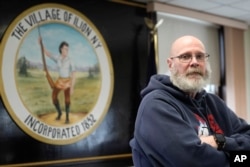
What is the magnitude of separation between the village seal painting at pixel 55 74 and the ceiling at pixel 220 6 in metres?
0.99

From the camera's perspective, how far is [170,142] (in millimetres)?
1271

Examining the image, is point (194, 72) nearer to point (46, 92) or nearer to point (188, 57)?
point (188, 57)

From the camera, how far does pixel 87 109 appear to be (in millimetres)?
3164

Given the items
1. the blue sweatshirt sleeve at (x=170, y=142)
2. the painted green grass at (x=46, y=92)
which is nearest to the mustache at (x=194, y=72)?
the blue sweatshirt sleeve at (x=170, y=142)

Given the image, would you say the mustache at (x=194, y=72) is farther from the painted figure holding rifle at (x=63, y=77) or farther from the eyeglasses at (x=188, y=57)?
the painted figure holding rifle at (x=63, y=77)

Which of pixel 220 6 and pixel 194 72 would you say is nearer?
pixel 194 72

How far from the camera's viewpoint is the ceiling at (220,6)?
3.71m

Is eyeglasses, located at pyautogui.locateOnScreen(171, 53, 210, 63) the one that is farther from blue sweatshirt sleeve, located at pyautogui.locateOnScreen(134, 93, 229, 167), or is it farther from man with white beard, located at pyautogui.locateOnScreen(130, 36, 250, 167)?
blue sweatshirt sleeve, located at pyautogui.locateOnScreen(134, 93, 229, 167)

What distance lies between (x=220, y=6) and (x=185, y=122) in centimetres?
297

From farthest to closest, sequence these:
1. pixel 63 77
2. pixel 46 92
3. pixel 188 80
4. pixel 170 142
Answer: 1. pixel 63 77
2. pixel 46 92
3. pixel 188 80
4. pixel 170 142

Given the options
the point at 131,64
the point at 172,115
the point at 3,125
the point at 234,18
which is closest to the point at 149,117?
the point at 172,115

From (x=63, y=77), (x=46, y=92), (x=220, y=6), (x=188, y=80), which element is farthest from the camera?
(x=220, y=6)

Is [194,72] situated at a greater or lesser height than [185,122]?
greater

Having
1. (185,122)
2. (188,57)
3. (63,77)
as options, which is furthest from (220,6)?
(185,122)
